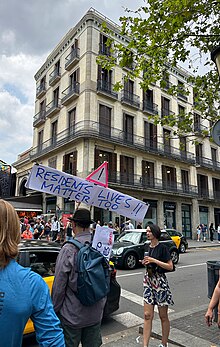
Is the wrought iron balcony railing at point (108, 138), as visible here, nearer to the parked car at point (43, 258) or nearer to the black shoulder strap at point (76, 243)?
the parked car at point (43, 258)

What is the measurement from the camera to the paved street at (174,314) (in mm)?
4108

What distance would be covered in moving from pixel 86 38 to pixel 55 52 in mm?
6795

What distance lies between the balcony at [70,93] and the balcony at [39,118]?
16.3 feet

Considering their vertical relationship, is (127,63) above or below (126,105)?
below

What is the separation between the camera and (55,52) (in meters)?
28.8

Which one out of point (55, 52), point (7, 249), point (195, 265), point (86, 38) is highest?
point (55, 52)

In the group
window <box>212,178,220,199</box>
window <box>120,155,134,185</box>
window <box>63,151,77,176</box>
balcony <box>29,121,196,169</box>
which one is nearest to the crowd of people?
balcony <box>29,121,196,169</box>

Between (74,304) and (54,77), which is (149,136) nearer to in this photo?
(54,77)

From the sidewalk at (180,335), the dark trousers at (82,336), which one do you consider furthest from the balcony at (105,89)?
the dark trousers at (82,336)

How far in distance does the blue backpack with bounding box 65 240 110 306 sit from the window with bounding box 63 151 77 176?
1960 cm

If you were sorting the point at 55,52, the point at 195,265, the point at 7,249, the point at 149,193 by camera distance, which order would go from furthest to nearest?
1. the point at 55,52
2. the point at 149,193
3. the point at 195,265
4. the point at 7,249

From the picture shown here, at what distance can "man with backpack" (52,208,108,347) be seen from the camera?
2365 mm

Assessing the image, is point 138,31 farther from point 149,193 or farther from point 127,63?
point 149,193

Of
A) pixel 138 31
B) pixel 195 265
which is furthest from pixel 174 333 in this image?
pixel 195 265
